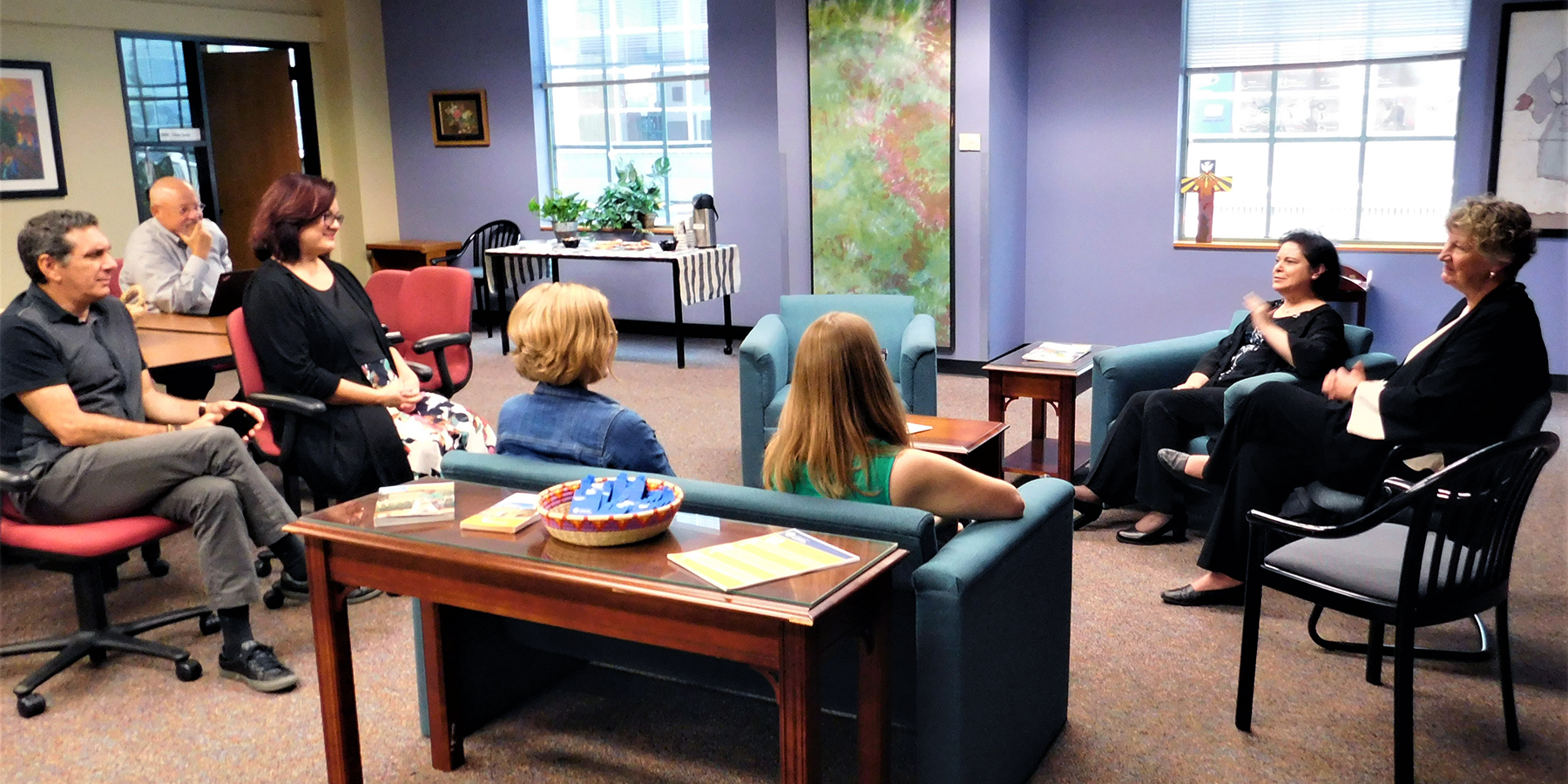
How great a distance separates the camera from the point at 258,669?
299 centimetres

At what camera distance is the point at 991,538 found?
87.0 inches

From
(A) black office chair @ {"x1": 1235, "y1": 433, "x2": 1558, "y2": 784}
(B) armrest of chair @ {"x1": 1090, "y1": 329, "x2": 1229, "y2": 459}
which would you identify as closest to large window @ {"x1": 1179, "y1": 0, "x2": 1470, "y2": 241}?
(B) armrest of chair @ {"x1": 1090, "y1": 329, "x2": 1229, "y2": 459}

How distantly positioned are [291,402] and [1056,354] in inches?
106

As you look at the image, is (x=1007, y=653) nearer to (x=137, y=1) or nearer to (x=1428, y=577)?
(x=1428, y=577)

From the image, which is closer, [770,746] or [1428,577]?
[1428,577]

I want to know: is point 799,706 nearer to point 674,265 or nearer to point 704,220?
point 674,265

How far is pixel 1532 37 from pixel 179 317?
238 inches

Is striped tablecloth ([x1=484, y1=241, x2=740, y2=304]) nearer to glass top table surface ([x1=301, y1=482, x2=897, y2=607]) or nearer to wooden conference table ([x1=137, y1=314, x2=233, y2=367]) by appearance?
wooden conference table ([x1=137, y1=314, x2=233, y2=367])

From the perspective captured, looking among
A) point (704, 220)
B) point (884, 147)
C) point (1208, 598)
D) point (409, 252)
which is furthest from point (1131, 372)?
point (409, 252)

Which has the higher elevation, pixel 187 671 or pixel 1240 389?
pixel 1240 389

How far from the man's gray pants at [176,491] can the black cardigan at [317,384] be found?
0.37 m

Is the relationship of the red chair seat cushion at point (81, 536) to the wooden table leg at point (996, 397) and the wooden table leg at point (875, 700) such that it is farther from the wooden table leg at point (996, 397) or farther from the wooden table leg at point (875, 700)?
the wooden table leg at point (996, 397)

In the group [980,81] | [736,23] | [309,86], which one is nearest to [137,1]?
[309,86]

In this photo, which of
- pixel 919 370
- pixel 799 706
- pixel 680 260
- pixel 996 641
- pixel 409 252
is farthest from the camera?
pixel 409 252
